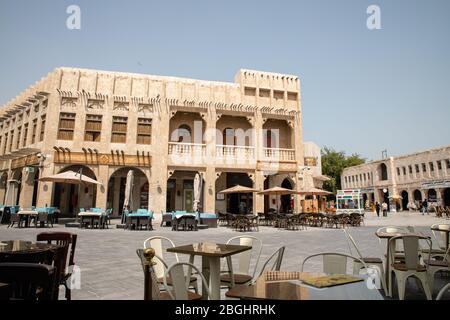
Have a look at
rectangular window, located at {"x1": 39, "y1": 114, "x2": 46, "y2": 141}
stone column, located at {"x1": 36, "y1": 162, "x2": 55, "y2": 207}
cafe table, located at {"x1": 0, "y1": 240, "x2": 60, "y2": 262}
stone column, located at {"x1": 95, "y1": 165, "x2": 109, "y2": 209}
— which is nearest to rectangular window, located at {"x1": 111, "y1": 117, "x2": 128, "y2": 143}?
stone column, located at {"x1": 95, "y1": 165, "x2": 109, "y2": 209}

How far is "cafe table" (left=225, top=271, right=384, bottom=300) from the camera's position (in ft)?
6.38

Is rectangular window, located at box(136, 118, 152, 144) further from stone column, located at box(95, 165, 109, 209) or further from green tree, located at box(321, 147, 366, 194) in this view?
green tree, located at box(321, 147, 366, 194)

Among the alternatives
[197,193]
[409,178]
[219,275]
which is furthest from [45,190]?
[409,178]

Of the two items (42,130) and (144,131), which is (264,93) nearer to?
(144,131)

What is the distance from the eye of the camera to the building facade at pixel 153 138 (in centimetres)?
1941

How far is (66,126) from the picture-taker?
63.9ft

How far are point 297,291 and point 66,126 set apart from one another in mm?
21066

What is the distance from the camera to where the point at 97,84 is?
2028cm

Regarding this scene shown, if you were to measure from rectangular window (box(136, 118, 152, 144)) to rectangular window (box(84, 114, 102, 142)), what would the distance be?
8.72 feet

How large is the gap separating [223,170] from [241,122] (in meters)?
4.63

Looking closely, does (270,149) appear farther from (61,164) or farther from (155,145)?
(61,164)
